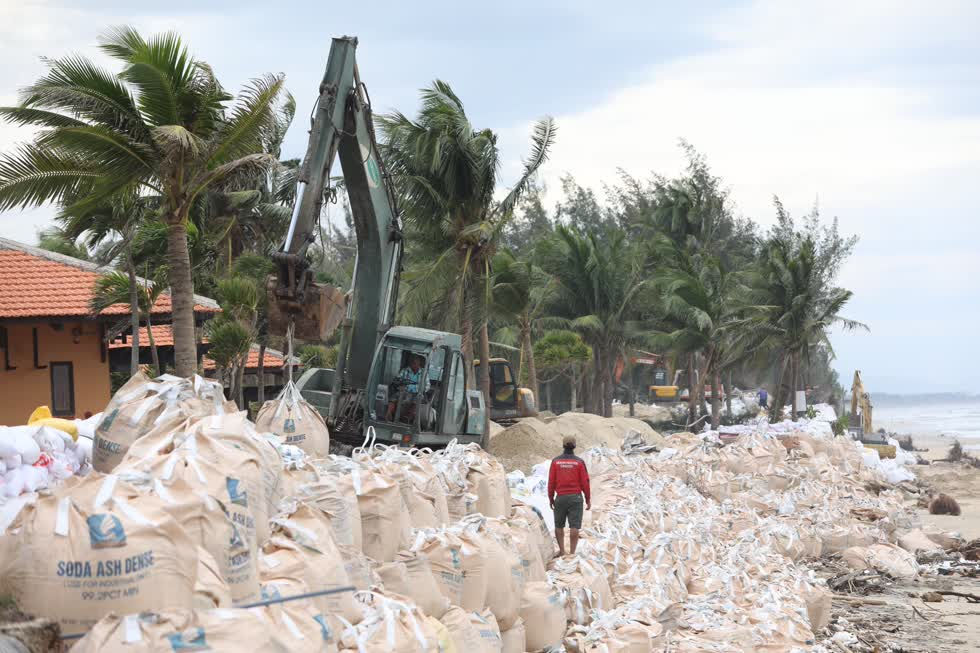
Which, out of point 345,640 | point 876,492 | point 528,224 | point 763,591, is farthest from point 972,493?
point 528,224

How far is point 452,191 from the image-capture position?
20109mm

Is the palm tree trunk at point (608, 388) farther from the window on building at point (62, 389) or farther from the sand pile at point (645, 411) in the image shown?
the window on building at point (62, 389)

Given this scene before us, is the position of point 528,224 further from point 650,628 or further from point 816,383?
point 650,628

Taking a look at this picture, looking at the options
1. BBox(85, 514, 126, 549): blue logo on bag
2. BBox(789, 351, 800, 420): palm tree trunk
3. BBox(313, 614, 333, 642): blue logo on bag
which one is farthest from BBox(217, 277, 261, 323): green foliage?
BBox(789, 351, 800, 420): palm tree trunk

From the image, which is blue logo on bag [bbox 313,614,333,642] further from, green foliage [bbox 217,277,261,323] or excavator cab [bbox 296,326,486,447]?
green foliage [bbox 217,277,261,323]

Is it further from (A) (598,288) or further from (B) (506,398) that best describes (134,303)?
(A) (598,288)

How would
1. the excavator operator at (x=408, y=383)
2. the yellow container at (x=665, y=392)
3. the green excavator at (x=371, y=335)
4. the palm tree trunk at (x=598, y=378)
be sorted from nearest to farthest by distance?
the green excavator at (x=371, y=335)
the excavator operator at (x=408, y=383)
the palm tree trunk at (x=598, y=378)
the yellow container at (x=665, y=392)

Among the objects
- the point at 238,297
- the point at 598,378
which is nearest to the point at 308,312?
the point at 238,297

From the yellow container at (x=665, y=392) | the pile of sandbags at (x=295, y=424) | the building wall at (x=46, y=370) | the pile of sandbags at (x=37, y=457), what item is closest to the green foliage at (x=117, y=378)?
the building wall at (x=46, y=370)

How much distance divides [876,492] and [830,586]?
27.1 feet

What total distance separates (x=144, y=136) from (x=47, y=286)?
18.7ft

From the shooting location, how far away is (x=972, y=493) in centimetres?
2203

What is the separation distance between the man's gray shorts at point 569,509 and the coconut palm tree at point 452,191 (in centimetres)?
1148

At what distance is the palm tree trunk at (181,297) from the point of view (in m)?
11.8
